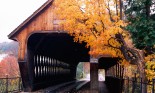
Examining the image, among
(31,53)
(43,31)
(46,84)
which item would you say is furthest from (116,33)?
(46,84)

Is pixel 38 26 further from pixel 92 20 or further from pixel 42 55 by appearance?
pixel 92 20

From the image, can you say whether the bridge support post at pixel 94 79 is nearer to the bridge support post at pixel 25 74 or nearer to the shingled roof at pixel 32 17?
the bridge support post at pixel 25 74

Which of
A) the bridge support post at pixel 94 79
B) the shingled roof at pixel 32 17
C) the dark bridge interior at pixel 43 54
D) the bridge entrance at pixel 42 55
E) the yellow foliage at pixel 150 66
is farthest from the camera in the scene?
the dark bridge interior at pixel 43 54

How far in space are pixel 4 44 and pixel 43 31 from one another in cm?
10117

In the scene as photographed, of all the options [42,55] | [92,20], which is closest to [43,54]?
[42,55]

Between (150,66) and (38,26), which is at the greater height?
(38,26)

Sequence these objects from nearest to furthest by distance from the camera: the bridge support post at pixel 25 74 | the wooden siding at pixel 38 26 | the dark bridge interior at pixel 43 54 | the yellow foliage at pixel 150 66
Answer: the yellow foliage at pixel 150 66, the wooden siding at pixel 38 26, the bridge support post at pixel 25 74, the dark bridge interior at pixel 43 54

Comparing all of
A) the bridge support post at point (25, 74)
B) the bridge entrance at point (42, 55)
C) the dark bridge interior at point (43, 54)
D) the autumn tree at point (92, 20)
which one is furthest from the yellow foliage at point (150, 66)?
the bridge support post at point (25, 74)

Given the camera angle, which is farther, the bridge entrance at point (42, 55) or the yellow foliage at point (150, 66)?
the bridge entrance at point (42, 55)

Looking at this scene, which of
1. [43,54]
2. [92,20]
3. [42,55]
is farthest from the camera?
[43,54]

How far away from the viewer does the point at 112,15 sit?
687 inches

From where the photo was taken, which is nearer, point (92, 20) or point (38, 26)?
point (92, 20)

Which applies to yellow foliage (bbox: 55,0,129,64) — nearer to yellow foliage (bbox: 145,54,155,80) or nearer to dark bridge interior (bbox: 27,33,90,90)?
yellow foliage (bbox: 145,54,155,80)

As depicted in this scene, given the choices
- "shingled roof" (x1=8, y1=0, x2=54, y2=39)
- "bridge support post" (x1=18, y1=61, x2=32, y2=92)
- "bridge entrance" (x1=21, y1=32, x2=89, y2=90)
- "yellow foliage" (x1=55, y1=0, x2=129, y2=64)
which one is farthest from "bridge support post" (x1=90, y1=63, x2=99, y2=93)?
"shingled roof" (x1=8, y1=0, x2=54, y2=39)
